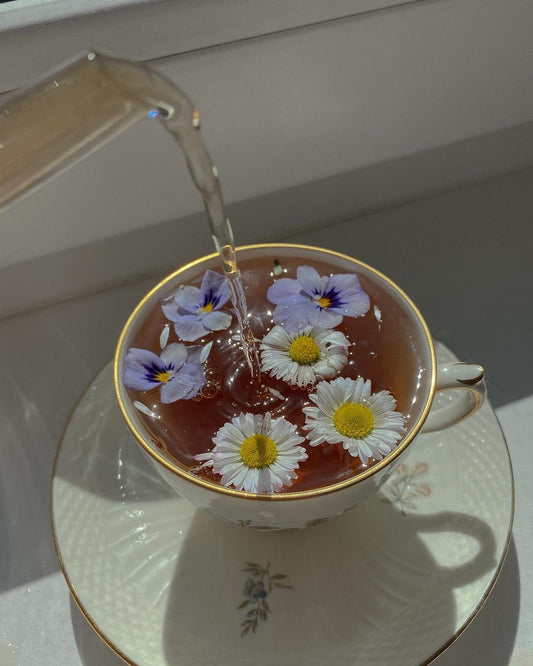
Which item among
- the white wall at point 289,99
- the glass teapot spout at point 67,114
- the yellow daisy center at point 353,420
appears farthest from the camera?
the white wall at point 289,99

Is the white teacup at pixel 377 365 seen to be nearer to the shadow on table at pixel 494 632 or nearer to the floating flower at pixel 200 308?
the floating flower at pixel 200 308

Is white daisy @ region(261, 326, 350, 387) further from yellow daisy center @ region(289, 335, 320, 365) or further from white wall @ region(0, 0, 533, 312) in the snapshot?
white wall @ region(0, 0, 533, 312)

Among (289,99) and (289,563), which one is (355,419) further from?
(289,99)

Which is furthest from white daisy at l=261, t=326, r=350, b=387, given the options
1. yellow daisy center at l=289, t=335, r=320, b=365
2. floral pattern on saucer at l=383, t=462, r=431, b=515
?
floral pattern on saucer at l=383, t=462, r=431, b=515

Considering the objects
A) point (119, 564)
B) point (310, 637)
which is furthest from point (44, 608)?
point (310, 637)

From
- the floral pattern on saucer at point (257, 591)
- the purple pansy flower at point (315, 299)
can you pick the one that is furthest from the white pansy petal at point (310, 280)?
the floral pattern on saucer at point (257, 591)

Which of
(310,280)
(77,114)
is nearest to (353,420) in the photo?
(310,280)

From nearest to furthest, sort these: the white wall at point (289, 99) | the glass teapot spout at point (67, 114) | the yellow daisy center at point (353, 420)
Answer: the glass teapot spout at point (67, 114), the yellow daisy center at point (353, 420), the white wall at point (289, 99)
